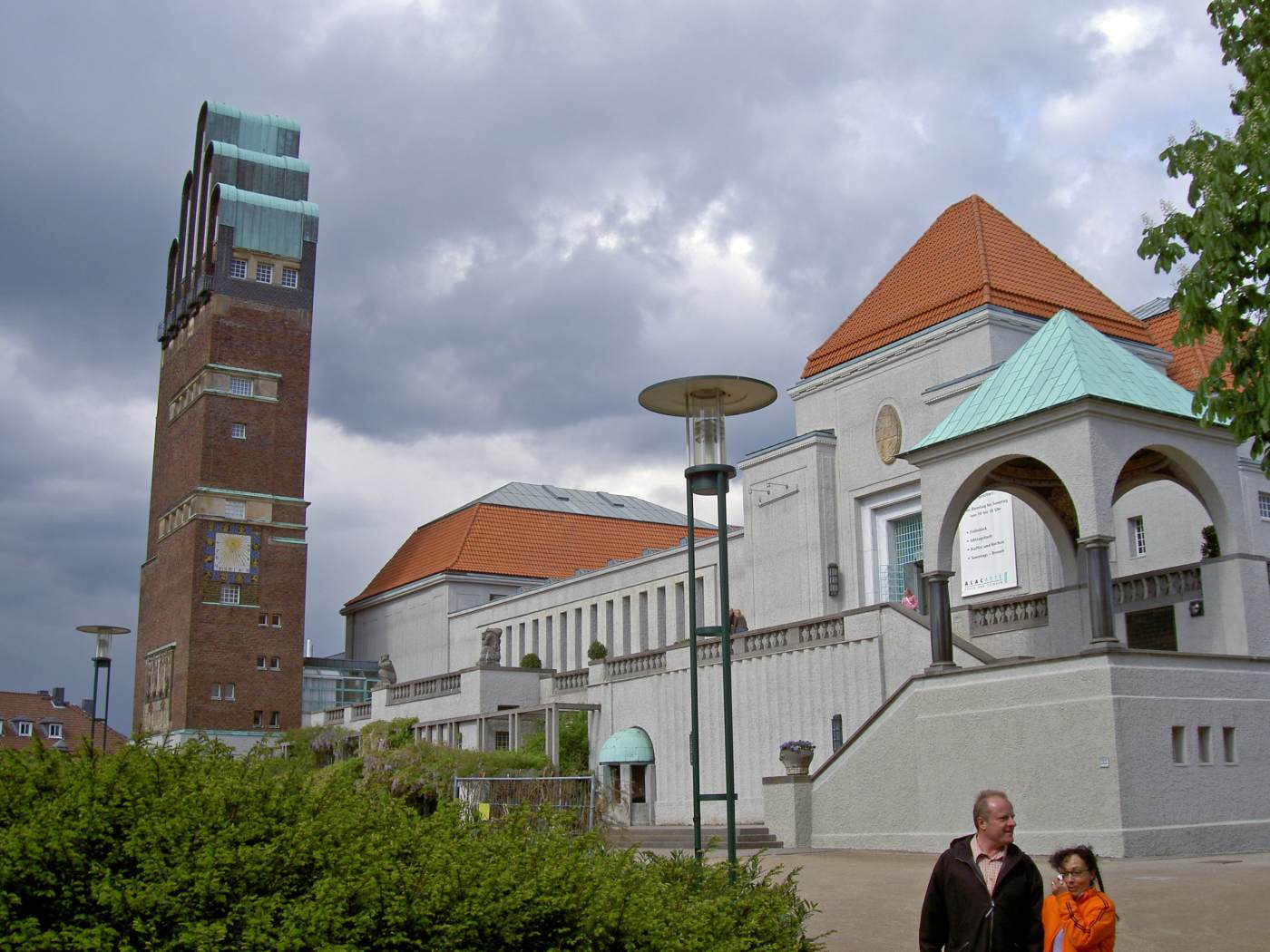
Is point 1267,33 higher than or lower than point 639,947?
higher

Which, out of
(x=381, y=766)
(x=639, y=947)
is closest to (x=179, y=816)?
(x=639, y=947)

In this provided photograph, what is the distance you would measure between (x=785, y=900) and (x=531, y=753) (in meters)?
27.1

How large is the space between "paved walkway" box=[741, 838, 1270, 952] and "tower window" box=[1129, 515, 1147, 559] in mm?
14314

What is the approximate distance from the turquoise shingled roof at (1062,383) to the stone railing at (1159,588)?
278 cm

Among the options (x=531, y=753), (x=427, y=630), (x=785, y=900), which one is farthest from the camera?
(x=427, y=630)

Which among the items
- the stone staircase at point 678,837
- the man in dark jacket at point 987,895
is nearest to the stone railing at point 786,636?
the stone staircase at point 678,837

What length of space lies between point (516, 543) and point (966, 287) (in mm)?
31462

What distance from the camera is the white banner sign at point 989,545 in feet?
94.9

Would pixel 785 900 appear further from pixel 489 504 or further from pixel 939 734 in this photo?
pixel 489 504

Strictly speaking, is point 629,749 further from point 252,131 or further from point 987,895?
point 252,131

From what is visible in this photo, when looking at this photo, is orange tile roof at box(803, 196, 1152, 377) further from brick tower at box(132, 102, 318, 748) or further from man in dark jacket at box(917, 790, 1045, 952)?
brick tower at box(132, 102, 318, 748)

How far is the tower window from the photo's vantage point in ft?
106

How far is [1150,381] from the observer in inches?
869

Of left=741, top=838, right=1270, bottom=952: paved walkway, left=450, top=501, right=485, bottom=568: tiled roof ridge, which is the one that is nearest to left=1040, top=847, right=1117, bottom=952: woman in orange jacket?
left=741, top=838, right=1270, bottom=952: paved walkway
